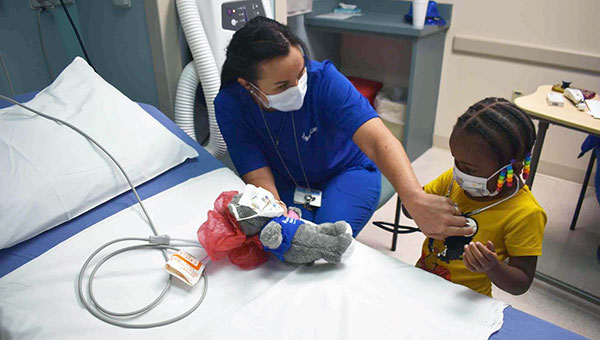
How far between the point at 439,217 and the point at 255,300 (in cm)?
45

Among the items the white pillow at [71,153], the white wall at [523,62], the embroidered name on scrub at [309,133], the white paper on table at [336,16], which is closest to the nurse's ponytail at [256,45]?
the embroidered name on scrub at [309,133]

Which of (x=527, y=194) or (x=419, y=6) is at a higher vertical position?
(x=419, y=6)

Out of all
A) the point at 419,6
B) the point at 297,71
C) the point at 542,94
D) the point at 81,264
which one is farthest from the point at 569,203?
the point at 81,264

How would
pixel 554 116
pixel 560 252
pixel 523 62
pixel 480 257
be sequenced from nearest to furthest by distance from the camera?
pixel 480 257
pixel 554 116
pixel 560 252
pixel 523 62

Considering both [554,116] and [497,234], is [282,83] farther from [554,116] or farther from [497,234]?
[554,116]

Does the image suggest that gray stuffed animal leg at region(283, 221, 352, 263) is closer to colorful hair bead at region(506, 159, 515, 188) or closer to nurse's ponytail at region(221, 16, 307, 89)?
colorful hair bead at region(506, 159, 515, 188)

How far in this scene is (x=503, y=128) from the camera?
930mm

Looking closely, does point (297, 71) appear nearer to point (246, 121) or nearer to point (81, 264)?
point (246, 121)

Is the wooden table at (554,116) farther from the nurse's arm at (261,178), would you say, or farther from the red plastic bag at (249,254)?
the red plastic bag at (249,254)

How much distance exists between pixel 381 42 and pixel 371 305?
97.0 inches

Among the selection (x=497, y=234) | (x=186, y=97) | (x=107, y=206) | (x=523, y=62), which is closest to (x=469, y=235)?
(x=497, y=234)

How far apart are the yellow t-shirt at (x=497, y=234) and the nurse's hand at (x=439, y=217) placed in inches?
1.7

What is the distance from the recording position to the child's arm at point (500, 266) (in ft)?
2.93

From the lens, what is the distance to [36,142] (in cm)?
121
